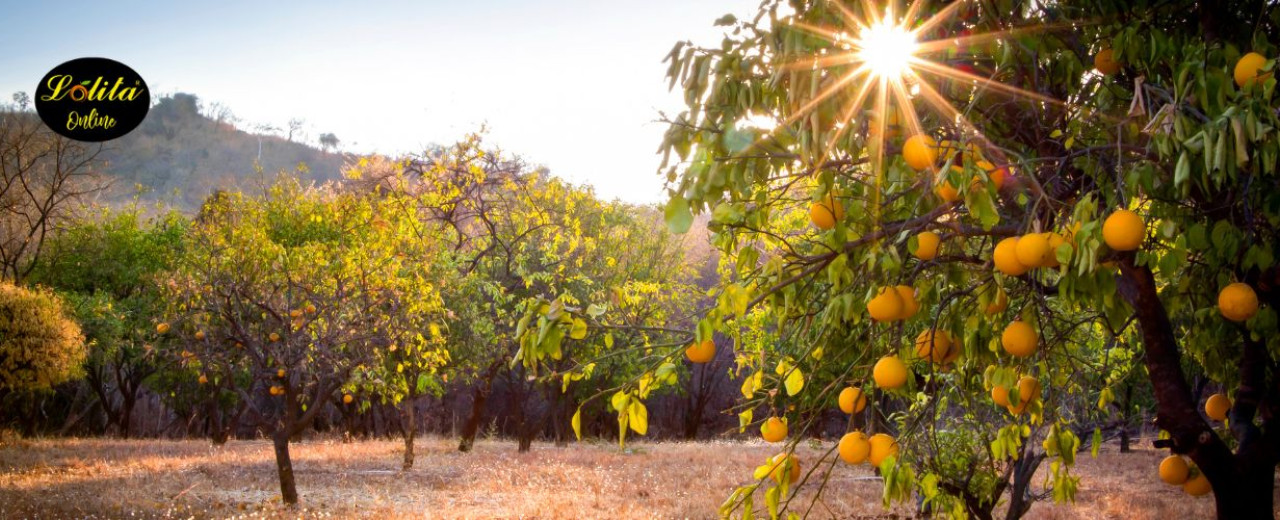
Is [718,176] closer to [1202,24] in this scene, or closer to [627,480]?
[1202,24]

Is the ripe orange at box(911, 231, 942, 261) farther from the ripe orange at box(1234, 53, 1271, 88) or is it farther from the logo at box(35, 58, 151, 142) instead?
the logo at box(35, 58, 151, 142)

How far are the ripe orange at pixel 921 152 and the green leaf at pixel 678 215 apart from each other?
20.9 inches

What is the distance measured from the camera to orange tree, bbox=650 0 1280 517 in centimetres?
174

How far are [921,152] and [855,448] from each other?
80 centimetres

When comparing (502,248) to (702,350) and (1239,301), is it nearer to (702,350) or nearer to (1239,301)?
(702,350)

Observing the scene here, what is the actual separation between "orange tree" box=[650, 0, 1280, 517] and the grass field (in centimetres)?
642

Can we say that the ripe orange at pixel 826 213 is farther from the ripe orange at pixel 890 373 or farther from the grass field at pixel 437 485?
the grass field at pixel 437 485

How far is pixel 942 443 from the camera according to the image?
6.64 meters

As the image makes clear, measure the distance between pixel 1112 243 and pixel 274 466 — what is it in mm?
13363

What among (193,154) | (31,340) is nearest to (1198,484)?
(31,340)

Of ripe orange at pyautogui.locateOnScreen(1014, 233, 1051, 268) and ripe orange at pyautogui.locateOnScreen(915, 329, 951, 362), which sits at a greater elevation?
ripe orange at pyautogui.locateOnScreen(1014, 233, 1051, 268)

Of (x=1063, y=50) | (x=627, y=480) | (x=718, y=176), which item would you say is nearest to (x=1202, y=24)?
(x=1063, y=50)

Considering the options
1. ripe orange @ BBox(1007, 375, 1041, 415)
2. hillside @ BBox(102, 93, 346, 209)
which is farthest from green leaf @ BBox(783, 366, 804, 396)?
hillside @ BBox(102, 93, 346, 209)

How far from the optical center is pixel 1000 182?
190cm
